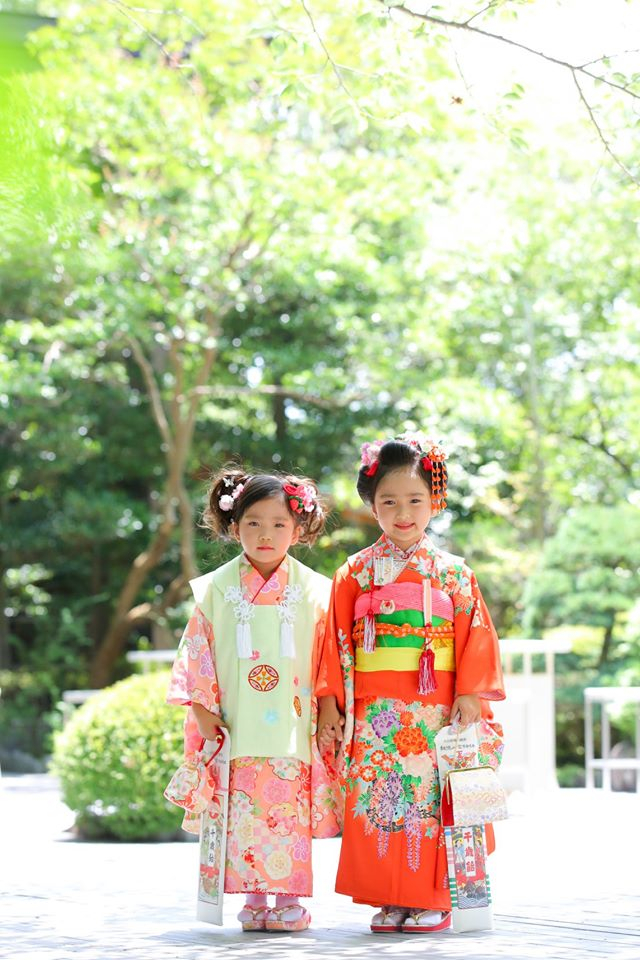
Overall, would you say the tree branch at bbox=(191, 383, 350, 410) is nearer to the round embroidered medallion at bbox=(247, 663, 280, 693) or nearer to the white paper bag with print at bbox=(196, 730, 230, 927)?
the round embroidered medallion at bbox=(247, 663, 280, 693)

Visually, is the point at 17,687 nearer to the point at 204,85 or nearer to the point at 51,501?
the point at 51,501

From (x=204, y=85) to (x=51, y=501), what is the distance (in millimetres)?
4611

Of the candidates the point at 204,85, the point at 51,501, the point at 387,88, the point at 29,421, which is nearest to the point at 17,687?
the point at 51,501

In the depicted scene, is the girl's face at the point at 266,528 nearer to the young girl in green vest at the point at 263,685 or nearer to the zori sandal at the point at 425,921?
the young girl in green vest at the point at 263,685

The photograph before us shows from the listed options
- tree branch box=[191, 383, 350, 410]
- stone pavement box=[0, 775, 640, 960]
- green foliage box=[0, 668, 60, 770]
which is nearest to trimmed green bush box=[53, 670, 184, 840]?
stone pavement box=[0, 775, 640, 960]

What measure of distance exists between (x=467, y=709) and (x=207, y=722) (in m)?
0.68

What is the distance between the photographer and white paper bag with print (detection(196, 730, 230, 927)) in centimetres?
325

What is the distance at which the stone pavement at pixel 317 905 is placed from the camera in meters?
2.92

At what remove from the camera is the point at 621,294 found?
13.1 meters

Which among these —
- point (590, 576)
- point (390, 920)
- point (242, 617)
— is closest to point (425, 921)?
point (390, 920)

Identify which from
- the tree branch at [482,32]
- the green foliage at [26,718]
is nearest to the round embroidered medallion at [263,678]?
the tree branch at [482,32]

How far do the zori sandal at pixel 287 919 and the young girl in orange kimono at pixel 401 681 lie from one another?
13 centimetres

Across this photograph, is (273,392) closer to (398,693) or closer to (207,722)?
(207,722)

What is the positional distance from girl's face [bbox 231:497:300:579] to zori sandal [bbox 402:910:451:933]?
3.25 feet
